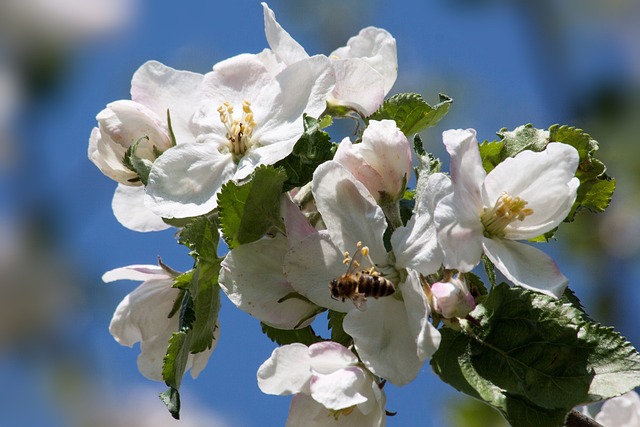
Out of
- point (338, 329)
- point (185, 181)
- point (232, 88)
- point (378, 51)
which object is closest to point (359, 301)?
point (338, 329)

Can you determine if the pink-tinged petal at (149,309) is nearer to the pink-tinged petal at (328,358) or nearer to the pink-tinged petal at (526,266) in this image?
the pink-tinged petal at (328,358)

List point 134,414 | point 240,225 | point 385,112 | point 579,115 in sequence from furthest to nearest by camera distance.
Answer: point 579,115, point 134,414, point 385,112, point 240,225

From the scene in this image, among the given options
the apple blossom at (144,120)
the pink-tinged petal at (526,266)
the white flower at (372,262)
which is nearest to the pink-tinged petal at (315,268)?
the white flower at (372,262)

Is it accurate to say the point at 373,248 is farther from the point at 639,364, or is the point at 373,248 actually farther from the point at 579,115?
the point at 579,115

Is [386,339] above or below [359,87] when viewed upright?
below

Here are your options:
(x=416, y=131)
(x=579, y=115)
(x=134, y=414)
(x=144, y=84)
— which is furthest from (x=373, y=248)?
(x=579, y=115)

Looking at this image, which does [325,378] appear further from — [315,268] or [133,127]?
[133,127]
